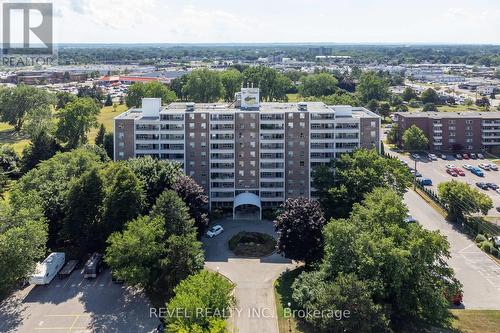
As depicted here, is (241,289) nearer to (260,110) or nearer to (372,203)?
(372,203)

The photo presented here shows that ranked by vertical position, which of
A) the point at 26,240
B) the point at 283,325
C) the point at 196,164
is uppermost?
the point at 196,164

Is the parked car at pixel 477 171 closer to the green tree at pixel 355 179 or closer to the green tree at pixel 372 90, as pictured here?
the green tree at pixel 355 179

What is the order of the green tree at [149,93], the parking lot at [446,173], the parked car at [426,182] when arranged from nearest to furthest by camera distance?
the parked car at [426,182] → the parking lot at [446,173] → the green tree at [149,93]

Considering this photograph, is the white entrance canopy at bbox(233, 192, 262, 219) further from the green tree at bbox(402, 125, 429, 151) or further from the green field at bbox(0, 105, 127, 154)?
the green field at bbox(0, 105, 127, 154)

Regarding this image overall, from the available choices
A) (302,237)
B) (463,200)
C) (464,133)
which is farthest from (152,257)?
(464,133)

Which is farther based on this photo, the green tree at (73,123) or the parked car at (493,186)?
the green tree at (73,123)

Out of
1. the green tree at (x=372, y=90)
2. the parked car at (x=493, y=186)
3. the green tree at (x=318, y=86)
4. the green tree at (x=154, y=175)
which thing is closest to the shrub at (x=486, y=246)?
the parked car at (x=493, y=186)

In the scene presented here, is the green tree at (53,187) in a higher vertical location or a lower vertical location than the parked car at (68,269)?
higher

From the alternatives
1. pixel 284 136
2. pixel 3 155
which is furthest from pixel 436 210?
pixel 3 155
